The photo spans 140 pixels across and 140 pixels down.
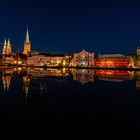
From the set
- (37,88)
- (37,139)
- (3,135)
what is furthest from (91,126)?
(37,88)

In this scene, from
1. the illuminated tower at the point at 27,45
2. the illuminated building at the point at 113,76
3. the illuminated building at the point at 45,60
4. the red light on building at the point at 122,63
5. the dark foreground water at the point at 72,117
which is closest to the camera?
the dark foreground water at the point at 72,117

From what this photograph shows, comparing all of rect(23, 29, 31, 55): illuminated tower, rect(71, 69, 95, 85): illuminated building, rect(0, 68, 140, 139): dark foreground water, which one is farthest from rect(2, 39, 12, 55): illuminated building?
rect(0, 68, 140, 139): dark foreground water

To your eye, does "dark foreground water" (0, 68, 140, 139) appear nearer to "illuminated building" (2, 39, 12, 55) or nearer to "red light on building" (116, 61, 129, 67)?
"red light on building" (116, 61, 129, 67)

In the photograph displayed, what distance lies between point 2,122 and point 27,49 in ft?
512

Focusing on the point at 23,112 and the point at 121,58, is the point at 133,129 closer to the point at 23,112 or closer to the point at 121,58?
the point at 23,112

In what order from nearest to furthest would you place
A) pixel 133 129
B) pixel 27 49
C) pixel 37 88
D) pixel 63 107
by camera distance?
pixel 133 129, pixel 63 107, pixel 37 88, pixel 27 49

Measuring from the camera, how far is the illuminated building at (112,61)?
121 meters

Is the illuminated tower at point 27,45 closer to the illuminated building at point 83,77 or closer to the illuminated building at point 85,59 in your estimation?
the illuminated building at point 85,59

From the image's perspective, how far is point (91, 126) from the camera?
12.3 m

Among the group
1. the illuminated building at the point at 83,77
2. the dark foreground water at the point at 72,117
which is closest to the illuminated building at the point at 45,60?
the illuminated building at the point at 83,77

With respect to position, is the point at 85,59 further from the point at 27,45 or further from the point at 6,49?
the point at 6,49

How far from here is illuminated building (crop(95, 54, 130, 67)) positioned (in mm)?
121188

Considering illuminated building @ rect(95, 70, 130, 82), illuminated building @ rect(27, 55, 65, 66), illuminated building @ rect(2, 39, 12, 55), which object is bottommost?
illuminated building @ rect(95, 70, 130, 82)

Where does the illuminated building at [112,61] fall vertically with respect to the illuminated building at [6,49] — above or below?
below
